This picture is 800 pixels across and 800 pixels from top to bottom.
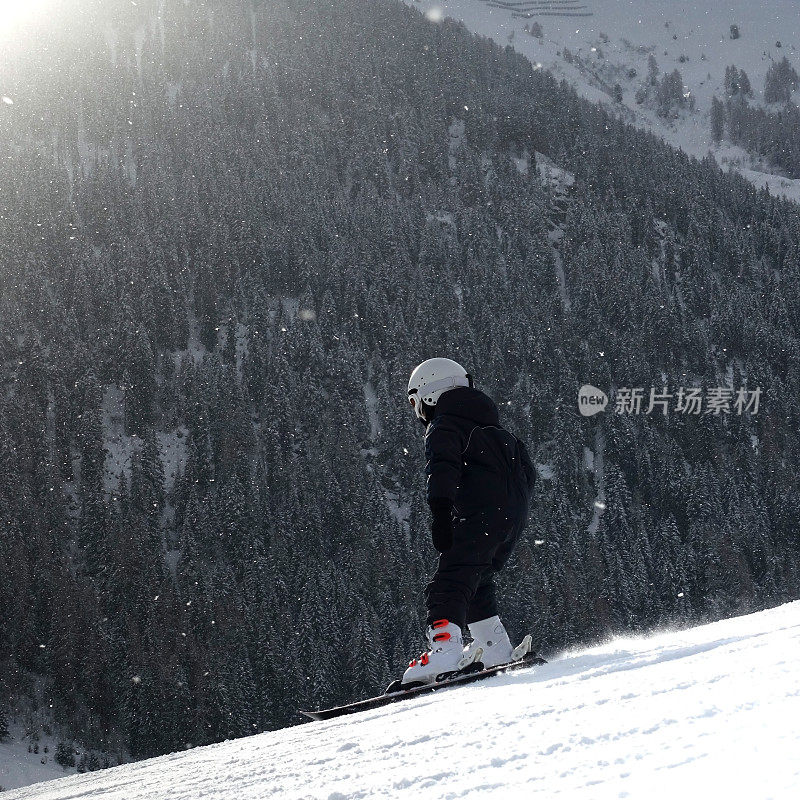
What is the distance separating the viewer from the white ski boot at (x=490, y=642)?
487 cm

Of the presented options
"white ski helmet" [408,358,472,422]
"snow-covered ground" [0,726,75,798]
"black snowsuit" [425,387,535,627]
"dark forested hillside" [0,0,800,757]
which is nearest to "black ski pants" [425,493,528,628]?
"black snowsuit" [425,387,535,627]

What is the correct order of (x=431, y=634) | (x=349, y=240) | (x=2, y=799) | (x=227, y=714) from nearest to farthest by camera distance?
(x=431, y=634) → (x=2, y=799) → (x=227, y=714) → (x=349, y=240)

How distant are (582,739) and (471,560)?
112 inches

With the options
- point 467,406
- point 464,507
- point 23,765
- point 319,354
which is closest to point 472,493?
point 464,507

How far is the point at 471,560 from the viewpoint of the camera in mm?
4633

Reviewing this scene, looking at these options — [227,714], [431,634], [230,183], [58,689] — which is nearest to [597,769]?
[431,634]

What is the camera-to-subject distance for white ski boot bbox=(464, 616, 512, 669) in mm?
4867

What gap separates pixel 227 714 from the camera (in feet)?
166

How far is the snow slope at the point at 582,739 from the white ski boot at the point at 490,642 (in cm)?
145

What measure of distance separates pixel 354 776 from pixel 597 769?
858mm

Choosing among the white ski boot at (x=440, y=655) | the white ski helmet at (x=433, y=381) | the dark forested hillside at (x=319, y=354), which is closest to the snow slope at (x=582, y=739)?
the white ski boot at (x=440, y=655)

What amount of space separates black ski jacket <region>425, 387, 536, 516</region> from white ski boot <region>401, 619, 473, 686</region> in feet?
2.28

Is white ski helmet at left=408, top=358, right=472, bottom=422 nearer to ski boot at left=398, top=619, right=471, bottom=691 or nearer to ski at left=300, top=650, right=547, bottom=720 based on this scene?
ski boot at left=398, top=619, right=471, bottom=691

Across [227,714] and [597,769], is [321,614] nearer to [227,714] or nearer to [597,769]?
[227,714]
